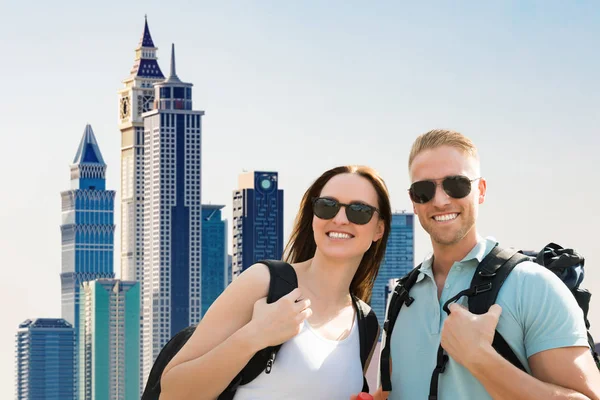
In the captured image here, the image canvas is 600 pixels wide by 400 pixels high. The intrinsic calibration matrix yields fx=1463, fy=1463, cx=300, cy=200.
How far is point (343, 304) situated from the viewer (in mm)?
8086

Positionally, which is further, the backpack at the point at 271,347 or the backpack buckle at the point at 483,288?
the backpack at the point at 271,347

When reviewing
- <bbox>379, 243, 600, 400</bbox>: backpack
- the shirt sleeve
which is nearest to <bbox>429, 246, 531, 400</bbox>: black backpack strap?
<bbox>379, 243, 600, 400</bbox>: backpack

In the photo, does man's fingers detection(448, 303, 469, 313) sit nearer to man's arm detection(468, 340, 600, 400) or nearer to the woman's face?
man's arm detection(468, 340, 600, 400)

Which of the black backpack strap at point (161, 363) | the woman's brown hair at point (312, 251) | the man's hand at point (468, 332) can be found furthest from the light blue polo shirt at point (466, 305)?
the black backpack strap at point (161, 363)

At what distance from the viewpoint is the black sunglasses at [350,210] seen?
7.89 meters

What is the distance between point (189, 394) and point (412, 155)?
168 centimetres

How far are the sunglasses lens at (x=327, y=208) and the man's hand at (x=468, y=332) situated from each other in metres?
1.16

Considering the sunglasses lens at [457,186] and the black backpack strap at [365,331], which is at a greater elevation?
the sunglasses lens at [457,186]

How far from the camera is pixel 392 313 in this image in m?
7.57

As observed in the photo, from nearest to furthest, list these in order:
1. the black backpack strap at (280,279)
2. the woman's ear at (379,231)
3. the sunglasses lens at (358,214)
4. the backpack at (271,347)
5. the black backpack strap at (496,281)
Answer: the black backpack strap at (496,281) < the backpack at (271,347) < the black backpack strap at (280,279) < the sunglasses lens at (358,214) < the woman's ear at (379,231)

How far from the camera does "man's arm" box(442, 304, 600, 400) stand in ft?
22.0

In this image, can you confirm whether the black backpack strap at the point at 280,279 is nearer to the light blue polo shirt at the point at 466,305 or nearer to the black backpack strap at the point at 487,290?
the light blue polo shirt at the point at 466,305

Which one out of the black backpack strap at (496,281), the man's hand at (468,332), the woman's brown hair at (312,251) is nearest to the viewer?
the man's hand at (468,332)

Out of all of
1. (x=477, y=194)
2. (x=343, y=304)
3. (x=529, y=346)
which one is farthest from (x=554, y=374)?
(x=343, y=304)
